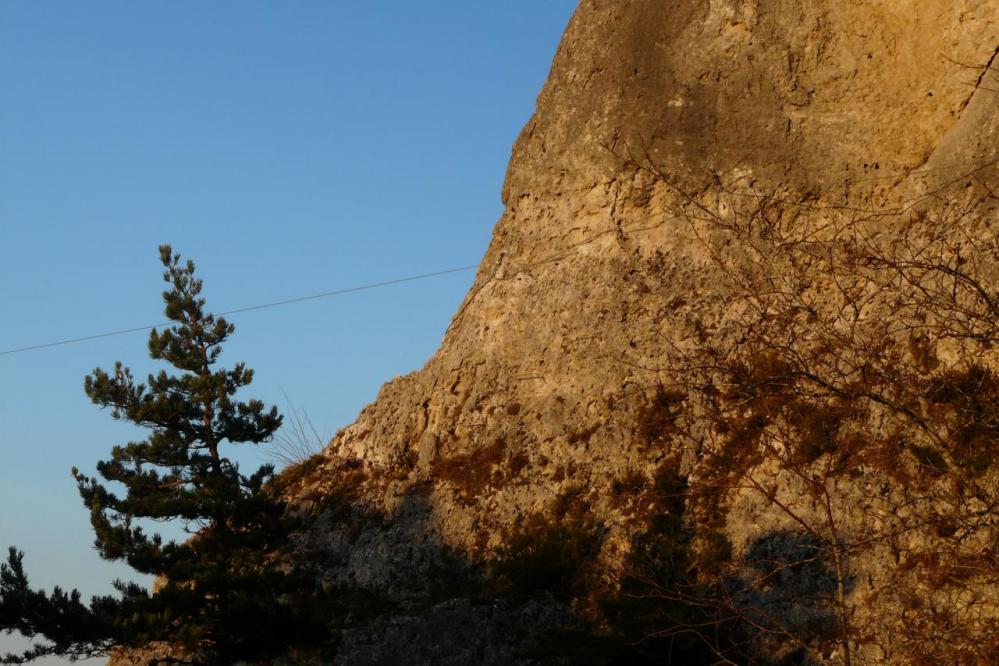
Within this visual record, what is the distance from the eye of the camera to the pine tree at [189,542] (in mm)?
16125

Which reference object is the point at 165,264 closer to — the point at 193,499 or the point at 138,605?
the point at 193,499

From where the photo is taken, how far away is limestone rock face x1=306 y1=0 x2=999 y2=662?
18.6 m

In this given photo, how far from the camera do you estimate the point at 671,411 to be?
18.2 meters

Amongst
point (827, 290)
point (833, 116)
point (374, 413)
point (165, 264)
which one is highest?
point (165, 264)

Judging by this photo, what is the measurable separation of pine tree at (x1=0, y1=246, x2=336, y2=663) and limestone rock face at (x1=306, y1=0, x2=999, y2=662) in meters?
2.14

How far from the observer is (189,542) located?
60.0 feet

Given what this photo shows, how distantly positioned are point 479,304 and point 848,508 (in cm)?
913

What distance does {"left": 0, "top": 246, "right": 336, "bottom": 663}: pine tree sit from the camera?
1612 centimetres

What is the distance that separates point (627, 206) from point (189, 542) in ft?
31.8

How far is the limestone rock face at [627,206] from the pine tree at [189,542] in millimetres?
2138

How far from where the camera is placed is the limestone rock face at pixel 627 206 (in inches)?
731

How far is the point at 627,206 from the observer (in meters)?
21.0

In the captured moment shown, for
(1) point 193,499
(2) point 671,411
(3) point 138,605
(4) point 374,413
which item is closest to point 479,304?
(4) point 374,413

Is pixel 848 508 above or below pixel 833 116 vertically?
below
